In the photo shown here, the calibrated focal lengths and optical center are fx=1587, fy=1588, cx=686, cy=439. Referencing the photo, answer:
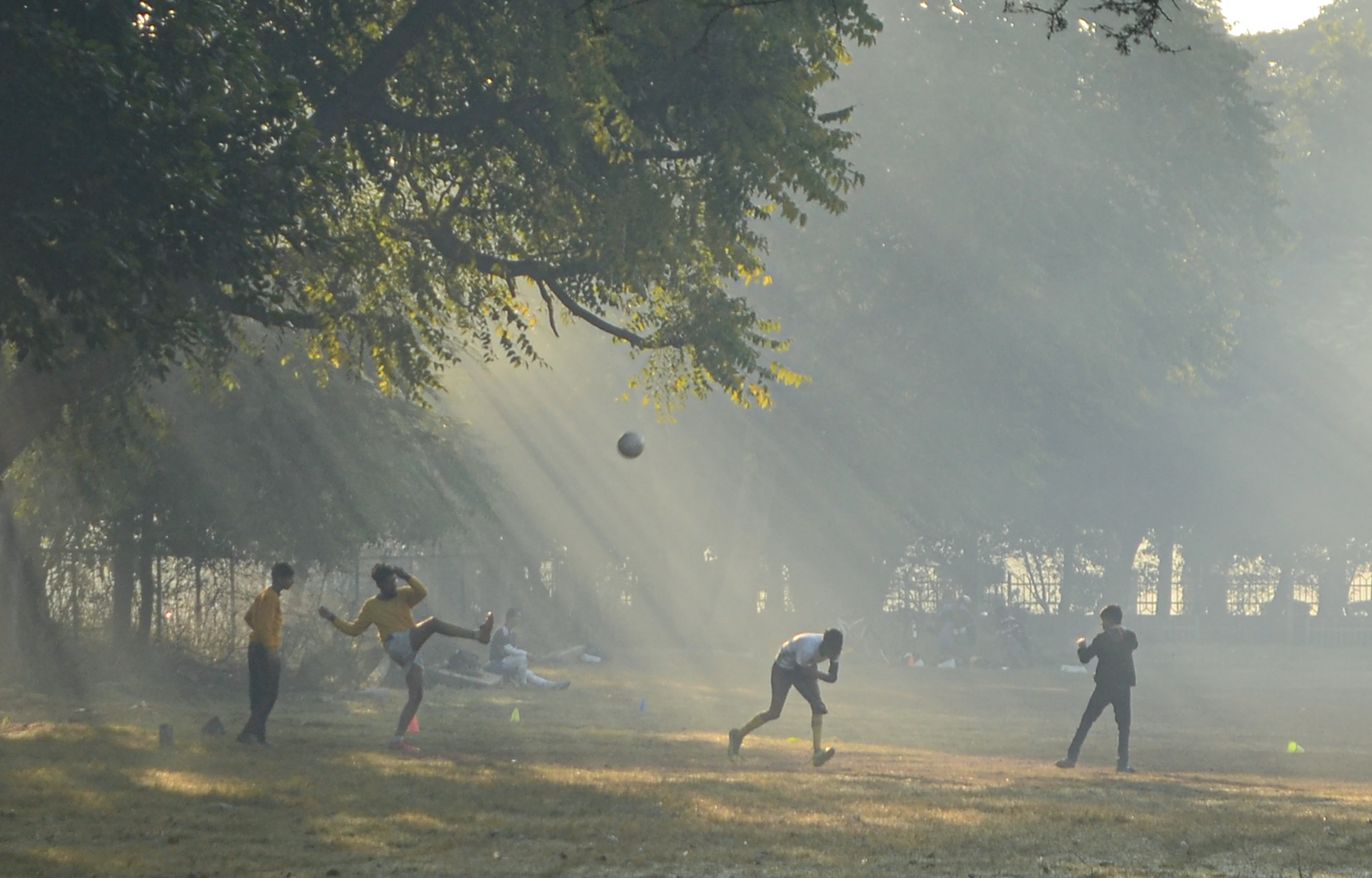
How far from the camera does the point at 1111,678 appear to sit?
17188mm

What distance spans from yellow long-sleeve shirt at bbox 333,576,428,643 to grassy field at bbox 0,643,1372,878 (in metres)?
1.25

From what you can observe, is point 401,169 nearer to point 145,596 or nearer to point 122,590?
point 122,590

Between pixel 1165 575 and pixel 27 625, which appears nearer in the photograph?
pixel 27 625

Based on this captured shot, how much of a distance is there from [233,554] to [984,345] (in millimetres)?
20898

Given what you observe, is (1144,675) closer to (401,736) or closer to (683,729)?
(683,729)

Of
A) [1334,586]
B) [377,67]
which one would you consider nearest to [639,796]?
[377,67]

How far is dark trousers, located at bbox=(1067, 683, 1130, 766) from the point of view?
16938 mm

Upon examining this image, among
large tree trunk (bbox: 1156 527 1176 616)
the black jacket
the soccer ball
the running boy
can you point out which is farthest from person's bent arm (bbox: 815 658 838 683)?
large tree trunk (bbox: 1156 527 1176 616)

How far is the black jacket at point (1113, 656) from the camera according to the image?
56.4ft

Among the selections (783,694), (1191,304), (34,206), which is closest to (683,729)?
(783,694)

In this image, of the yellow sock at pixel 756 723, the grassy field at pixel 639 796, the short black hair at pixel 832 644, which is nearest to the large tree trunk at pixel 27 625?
the grassy field at pixel 639 796

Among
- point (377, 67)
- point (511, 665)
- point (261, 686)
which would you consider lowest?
point (511, 665)

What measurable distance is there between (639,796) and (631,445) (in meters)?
8.92

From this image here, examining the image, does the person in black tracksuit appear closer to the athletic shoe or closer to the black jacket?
the black jacket
